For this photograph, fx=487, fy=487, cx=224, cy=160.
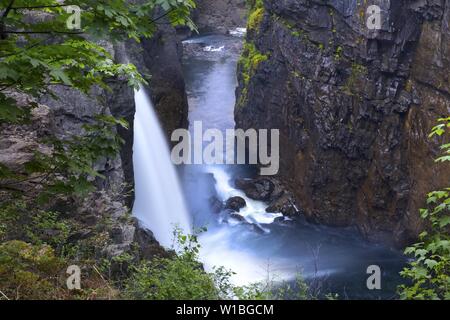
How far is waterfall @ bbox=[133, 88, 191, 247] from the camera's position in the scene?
16766 millimetres

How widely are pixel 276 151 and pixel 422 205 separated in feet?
24.7

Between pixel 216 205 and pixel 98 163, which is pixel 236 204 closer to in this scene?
pixel 216 205

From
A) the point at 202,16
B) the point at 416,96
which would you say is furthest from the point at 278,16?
the point at 202,16

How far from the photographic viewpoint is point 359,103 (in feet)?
60.8

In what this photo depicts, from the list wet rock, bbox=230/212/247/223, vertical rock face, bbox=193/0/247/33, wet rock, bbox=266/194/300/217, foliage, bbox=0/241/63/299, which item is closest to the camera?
foliage, bbox=0/241/63/299

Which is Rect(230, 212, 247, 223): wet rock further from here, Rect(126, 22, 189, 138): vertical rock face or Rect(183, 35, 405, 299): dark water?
Rect(126, 22, 189, 138): vertical rock face

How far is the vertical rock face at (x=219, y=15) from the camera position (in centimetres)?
4341

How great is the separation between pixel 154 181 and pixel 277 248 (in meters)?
5.28

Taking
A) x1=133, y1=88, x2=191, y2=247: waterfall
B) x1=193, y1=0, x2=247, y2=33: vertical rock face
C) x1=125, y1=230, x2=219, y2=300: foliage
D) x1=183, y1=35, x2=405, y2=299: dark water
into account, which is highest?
x1=193, y1=0, x2=247, y2=33: vertical rock face

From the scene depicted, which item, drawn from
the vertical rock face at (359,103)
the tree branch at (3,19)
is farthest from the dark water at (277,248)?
the tree branch at (3,19)

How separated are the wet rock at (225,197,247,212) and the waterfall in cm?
208

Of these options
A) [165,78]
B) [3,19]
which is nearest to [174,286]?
[3,19]

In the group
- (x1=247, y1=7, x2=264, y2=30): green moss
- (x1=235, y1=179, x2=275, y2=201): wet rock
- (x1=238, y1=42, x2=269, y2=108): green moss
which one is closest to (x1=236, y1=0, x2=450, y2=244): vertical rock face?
(x1=238, y1=42, x2=269, y2=108): green moss

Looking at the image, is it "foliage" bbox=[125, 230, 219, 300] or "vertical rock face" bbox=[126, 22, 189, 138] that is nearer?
"foliage" bbox=[125, 230, 219, 300]
